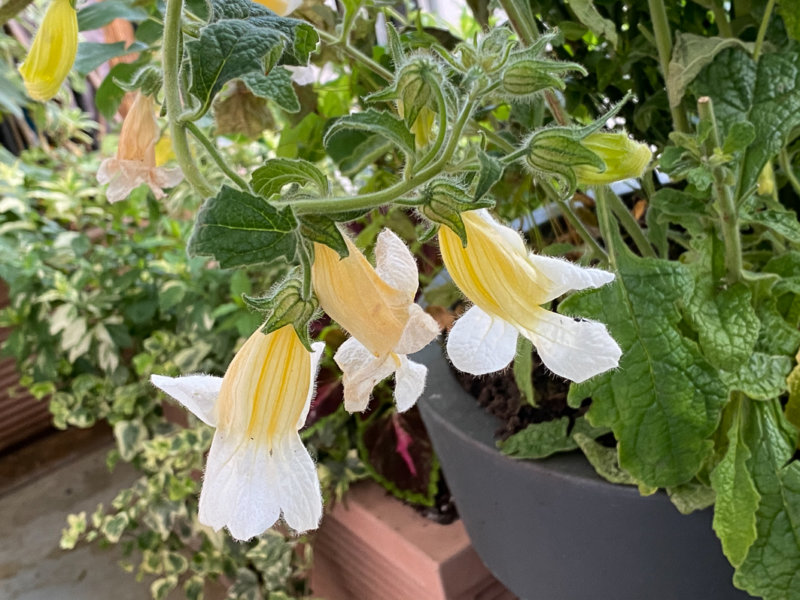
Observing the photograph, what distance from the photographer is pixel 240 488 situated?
235 millimetres

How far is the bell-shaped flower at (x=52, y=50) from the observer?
28 cm

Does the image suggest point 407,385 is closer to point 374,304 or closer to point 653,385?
point 374,304

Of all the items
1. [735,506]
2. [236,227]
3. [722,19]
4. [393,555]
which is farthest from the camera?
[393,555]

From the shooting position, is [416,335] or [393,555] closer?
[416,335]

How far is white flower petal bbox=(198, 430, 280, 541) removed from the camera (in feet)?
0.74

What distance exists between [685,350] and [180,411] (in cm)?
87

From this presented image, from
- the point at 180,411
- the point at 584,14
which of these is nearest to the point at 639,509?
the point at 584,14

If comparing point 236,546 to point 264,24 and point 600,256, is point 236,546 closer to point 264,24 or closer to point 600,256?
point 600,256

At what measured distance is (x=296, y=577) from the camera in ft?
2.88

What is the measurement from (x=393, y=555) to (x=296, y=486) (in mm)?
502

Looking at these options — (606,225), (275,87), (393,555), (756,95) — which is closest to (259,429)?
(275,87)

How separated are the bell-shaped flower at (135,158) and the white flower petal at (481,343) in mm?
179

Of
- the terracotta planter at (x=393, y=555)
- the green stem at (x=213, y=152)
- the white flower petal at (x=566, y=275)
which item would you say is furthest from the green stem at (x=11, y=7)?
the terracotta planter at (x=393, y=555)

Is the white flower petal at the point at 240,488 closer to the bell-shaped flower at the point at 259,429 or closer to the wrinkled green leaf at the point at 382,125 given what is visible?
the bell-shaped flower at the point at 259,429
